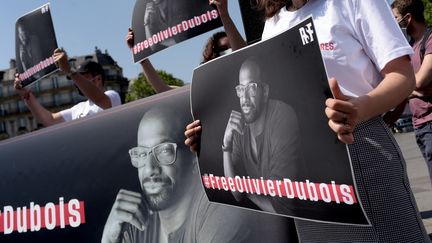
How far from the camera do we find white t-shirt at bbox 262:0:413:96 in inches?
47.9

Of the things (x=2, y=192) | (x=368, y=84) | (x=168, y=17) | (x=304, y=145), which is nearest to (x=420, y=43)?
(x=168, y=17)

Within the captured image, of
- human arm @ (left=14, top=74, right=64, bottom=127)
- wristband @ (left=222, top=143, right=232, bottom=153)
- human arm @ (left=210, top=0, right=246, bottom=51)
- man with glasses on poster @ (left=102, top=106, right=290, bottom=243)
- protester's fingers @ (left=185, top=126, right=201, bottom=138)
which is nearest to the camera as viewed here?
wristband @ (left=222, top=143, right=232, bottom=153)

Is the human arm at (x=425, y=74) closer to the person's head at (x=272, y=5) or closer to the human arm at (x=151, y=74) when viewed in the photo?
the human arm at (x=151, y=74)

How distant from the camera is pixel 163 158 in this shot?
182 cm

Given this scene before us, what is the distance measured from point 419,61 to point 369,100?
1936 mm

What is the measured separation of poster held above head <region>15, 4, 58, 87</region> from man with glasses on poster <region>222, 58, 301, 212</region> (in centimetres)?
221

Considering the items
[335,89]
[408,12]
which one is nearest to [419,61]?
[408,12]

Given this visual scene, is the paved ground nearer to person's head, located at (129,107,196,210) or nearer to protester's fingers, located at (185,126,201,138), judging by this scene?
person's head, located at (129,107,196,210)

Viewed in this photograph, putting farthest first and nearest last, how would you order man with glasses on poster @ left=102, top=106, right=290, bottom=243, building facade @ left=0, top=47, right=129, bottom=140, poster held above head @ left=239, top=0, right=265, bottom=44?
building facade @ left=0, top=47, right=129, bottom=140 < poster held above head @ left=239, top=0, right=265, bottom=44 < man with glasses on poster @ left=102, top=106, right=290, bottom=243

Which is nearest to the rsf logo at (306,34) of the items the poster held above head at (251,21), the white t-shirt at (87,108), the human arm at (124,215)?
the human arm at (124,215)

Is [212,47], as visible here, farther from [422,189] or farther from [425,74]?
[422,189]

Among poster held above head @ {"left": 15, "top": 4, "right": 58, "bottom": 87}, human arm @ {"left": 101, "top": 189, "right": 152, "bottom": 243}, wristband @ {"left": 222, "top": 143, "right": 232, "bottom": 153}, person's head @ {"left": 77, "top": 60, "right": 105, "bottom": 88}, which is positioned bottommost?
human arm @ {"left": 101, "top": 189, "right": 152, "bottom": 243}

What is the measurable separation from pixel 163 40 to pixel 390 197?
5.78 ft

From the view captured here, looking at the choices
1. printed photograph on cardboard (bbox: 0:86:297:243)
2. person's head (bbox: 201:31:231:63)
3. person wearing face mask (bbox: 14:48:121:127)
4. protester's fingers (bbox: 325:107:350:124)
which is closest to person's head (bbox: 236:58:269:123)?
protester's fingers (bbox: 325:107:350:124)
